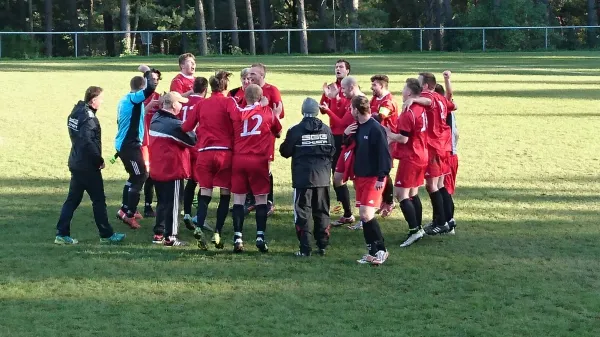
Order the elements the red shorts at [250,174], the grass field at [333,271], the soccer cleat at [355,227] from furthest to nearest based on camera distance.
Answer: the soccer cleat at [355,227]
the red shorts at [250,174]
the grass field at [333,271]

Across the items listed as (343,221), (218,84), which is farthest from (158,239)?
(343,221)

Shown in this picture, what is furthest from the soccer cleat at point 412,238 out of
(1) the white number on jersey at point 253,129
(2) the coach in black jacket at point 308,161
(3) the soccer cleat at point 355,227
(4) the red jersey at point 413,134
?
(1) the white number on jersey at point 253,129

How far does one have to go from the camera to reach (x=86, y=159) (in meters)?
10.7

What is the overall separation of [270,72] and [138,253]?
23479 millimetres

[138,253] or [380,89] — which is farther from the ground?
[380,89]

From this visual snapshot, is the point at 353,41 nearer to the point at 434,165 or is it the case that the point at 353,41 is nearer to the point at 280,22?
the point at 280,22

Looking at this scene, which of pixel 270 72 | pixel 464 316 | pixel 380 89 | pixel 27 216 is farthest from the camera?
pixel 270 72

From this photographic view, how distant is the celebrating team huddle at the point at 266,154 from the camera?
1026cm

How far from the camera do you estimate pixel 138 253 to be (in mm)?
10609

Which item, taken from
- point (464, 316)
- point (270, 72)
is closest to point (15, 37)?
point (270, 72)

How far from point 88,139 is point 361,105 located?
9.94 feet

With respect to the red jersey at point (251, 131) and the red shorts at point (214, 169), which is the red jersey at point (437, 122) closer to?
the red jersey at point (251, 131)

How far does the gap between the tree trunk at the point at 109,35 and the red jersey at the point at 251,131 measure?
45.7 metres

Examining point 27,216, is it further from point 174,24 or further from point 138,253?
point 174,24
